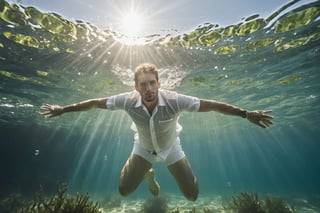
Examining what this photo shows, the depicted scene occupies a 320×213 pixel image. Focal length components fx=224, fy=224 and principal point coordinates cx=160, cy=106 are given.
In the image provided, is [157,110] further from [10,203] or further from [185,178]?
[10,203]

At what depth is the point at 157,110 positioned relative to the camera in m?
6.45

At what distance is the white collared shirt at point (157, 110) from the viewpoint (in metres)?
6.48

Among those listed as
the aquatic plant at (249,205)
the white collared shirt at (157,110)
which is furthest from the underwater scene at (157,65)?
the white collared shirt at (157,110)

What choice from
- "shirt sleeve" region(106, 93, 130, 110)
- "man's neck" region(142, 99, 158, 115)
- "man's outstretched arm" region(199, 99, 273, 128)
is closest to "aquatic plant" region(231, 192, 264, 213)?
"man's outstretched arm" region(199, 99, 273, 128)

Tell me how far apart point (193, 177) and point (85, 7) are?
8.21 m

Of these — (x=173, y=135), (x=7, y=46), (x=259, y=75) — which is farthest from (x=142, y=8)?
(x=259, y=75)

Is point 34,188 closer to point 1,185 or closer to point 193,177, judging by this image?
point 1,185

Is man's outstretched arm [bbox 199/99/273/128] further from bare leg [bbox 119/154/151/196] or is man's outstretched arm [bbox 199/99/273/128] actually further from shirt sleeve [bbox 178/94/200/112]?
bare leg [bbox 119/154/151/196]

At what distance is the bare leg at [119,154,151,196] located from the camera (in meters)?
7.43

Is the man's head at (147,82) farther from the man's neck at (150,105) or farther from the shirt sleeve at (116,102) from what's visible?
the shirt sleeve at (116,102)

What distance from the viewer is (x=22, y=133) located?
37.5 meters

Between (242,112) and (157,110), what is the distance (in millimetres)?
2303

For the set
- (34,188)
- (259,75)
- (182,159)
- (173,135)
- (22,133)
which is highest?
(259,75)

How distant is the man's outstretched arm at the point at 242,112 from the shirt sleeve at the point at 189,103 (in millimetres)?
135
